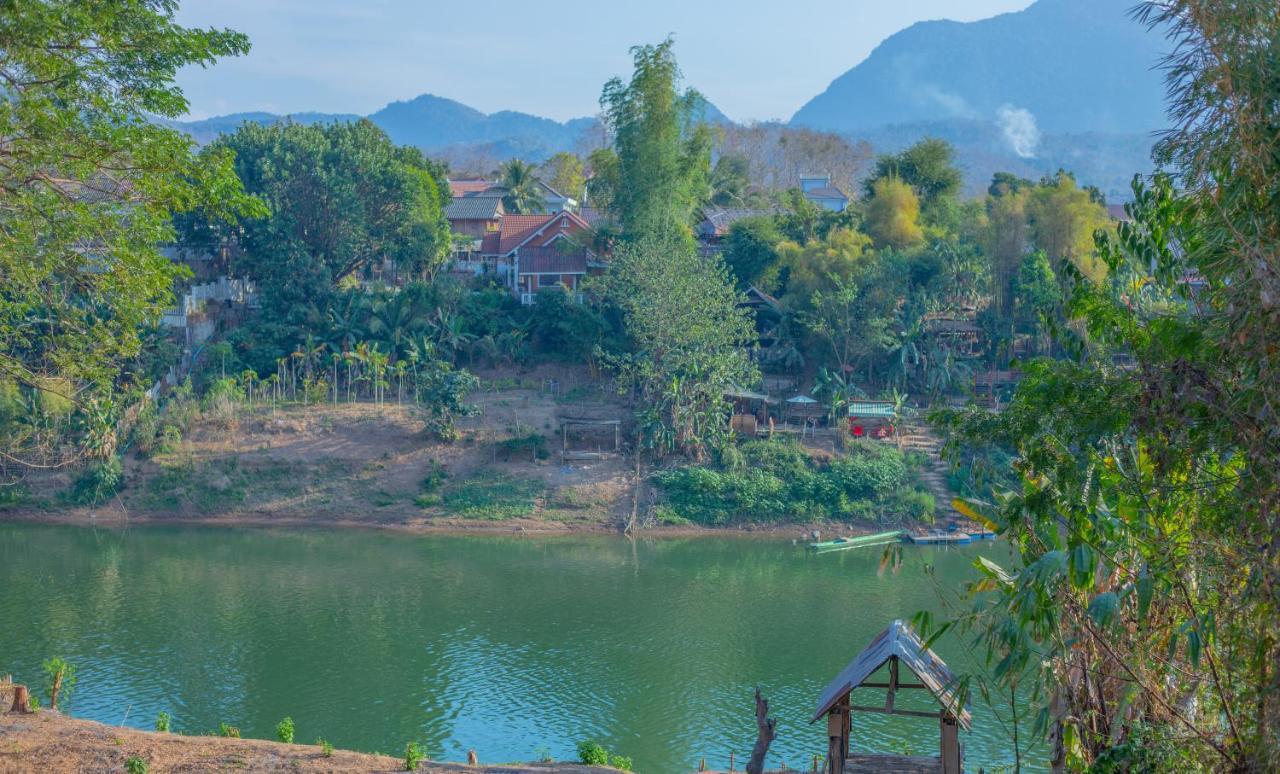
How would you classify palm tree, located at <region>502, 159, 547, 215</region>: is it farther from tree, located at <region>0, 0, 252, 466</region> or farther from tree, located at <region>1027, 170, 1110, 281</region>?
tree, located at <region>0, 0, 252, 466</region>

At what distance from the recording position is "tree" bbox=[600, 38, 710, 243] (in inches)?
1336

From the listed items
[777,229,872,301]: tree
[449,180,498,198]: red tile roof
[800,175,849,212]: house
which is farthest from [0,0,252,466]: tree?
[449,180,498,198]: red tile roof

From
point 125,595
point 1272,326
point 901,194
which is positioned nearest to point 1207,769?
point 1272,326

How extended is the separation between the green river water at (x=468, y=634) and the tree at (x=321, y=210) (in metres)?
9.32

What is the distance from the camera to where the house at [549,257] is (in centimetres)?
3709

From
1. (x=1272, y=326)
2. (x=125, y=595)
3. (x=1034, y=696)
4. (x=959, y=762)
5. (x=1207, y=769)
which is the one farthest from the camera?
(x=125, y=595)

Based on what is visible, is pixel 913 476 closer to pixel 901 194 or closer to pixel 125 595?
pixel 901 194

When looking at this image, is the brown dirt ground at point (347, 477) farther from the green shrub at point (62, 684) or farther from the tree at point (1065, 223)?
the green shrub at point (62, 684)

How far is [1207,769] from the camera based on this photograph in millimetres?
7238

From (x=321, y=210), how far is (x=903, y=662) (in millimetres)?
27727

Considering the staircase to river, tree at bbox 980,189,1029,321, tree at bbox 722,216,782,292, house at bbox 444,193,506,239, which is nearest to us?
the staircase to river

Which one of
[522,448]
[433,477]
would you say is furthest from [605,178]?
[433,477]

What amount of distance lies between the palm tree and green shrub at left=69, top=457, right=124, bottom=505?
25.7m

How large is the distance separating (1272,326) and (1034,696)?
2.89m
